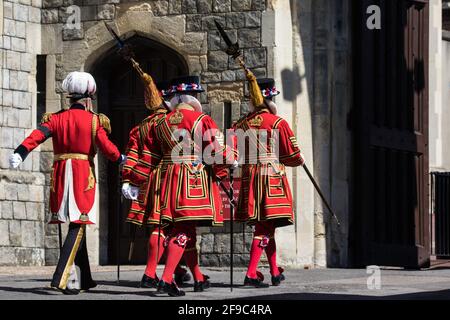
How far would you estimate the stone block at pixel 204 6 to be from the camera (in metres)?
16.7

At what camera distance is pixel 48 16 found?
17.7 metres

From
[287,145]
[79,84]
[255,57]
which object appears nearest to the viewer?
[79,84]

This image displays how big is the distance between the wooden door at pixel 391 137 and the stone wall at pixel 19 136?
3890 millimetres

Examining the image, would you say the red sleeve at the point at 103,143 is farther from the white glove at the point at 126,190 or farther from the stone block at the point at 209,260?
the stone block at the point at 209,260

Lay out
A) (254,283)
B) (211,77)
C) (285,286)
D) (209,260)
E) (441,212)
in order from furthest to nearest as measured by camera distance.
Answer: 1. (441,212)
2. (211,77)
3. (209,260)
4. (285,286)
5. (254,283)

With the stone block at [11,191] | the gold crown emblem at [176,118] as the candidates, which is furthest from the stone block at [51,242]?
the gold crown emblem at [176,118]

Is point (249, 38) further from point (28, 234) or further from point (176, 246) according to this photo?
point (176, 246)

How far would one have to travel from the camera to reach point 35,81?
17703mm

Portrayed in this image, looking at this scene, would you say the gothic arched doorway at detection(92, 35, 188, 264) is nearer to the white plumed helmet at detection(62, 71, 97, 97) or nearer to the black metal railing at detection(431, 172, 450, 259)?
the black metal railing at detection(431, 172, 450, 259)

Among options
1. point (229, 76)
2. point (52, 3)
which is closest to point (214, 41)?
point (229, 76)

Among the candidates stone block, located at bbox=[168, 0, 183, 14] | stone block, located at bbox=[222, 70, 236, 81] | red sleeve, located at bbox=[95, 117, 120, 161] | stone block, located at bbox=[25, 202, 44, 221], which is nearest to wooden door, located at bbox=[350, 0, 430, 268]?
stone block, located at bbox=[222, 70, 236, 81]

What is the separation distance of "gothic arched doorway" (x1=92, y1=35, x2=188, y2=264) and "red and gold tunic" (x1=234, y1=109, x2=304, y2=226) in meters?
4.24

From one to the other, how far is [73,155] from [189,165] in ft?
3.29
